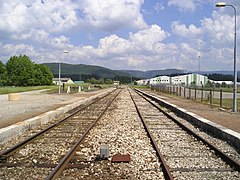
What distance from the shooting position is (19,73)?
131750 mm

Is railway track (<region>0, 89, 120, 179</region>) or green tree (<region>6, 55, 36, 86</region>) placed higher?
green tree (<region>6, 55, 36, 86</region>)

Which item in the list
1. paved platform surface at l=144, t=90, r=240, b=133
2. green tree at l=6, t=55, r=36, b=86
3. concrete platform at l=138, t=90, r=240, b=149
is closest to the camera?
concrete platform at l=138, t=90, r=240, b=149

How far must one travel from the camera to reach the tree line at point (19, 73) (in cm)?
13175

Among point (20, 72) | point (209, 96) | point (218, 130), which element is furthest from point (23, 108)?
point (20, 72)

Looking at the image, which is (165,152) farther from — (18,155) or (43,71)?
(43,71)

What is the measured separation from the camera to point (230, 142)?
10.1m

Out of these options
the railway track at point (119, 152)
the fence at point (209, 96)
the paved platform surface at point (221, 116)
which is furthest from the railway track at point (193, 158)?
the fence at point (209, 96)

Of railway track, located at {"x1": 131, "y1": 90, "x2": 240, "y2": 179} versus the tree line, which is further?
the tree line

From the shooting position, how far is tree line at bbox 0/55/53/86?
13175 cm

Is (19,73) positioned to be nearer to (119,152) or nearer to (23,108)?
(23,108)

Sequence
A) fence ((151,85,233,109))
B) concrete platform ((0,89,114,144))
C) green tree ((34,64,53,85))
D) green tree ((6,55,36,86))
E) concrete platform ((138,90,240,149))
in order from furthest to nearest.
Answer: green tree ((34,64,53,85)), green tree ((6,55,36,86)), fence ((151,85,233,109)), concrete platform ((0,89,114,144)), concrete platform ((138,90,240,149))

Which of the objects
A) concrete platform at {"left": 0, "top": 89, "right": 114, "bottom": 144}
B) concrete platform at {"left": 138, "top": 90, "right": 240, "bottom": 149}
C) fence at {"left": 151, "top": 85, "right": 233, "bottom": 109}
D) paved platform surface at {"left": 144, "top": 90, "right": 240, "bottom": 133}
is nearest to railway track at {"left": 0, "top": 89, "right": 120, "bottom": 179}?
concrete platform at {"left": 0, "top": 89, "right": 114, "bottom": 144}

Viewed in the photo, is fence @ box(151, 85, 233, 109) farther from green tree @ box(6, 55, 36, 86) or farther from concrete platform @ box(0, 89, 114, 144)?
green tree @ box(6, 55, 36, 86)

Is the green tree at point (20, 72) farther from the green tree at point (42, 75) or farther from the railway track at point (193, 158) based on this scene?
the railway track at point (193, 158)
